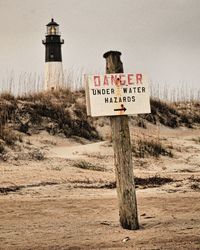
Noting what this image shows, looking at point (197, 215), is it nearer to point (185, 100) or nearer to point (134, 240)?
point (134, 240)

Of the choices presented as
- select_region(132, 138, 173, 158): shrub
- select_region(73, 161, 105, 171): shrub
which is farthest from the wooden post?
select_region(132, 138, 173, 158): shrub

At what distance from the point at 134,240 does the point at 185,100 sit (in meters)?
18.4

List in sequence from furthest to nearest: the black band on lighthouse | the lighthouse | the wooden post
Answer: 1. the black band on lighthouse
2. the lighthouse
3. the wooden post

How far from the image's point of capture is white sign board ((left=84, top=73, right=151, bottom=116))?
5469 millimetres

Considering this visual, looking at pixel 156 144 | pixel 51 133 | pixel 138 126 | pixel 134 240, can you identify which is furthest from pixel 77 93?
pixel 134 240

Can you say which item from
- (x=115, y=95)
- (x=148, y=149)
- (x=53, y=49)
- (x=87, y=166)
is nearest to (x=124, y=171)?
(x=115, y=95)

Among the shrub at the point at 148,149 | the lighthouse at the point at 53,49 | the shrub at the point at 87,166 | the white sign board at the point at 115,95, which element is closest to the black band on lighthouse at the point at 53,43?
the lighthouse at the point at 53,49

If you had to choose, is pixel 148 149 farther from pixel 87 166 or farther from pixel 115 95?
pixel 115 95

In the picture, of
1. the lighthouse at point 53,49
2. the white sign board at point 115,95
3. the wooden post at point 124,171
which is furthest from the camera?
the lighthouse at point 53,49

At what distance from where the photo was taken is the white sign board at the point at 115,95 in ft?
17.9

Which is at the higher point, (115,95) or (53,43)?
(53,43)

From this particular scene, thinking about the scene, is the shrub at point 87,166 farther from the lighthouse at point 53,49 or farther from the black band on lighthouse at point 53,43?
the black band on lighthouse at point 53,43

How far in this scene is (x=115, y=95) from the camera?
552 cm

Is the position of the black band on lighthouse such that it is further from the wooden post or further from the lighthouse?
the wooden post
